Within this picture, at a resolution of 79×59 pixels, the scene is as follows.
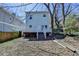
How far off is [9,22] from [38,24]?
0.68 metres

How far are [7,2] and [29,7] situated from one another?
1.71 feet

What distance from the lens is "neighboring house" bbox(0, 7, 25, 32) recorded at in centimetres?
417

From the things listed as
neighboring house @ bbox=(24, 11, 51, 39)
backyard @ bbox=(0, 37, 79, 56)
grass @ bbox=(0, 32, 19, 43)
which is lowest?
backyard @ bbox=(0, 37, 79, 56)

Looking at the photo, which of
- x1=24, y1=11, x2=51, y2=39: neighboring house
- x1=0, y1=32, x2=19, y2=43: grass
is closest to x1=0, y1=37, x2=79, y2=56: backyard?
x1=0, y1=32, x2=19, y2=43: grass

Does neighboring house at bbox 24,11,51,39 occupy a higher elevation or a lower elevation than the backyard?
higher

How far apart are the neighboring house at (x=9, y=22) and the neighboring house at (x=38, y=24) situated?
18cm

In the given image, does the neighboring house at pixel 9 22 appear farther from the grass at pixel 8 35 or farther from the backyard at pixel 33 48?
the backyard at pixel 33 48

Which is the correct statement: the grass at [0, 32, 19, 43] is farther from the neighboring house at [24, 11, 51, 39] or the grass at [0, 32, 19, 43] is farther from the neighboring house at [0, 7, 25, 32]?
the neighboring house at [24, 11, 51, 39]

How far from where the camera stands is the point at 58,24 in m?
4.21

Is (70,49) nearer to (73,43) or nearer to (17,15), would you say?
(73,43)

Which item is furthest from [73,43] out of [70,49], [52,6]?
[52,6]

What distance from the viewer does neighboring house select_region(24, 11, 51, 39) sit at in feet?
13.6

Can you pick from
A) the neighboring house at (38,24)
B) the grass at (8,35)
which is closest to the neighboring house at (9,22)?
the grass at (8,35)

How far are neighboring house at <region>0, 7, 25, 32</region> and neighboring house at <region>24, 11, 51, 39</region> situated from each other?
0.18 meters
